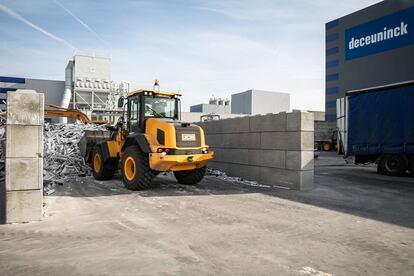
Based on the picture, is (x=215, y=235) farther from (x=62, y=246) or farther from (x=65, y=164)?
(x=65, y=164)

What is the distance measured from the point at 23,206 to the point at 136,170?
3.29 meters

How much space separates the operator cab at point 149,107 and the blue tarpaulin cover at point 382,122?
7932 mm

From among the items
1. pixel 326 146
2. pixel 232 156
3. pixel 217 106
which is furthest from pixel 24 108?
pixel 217 106

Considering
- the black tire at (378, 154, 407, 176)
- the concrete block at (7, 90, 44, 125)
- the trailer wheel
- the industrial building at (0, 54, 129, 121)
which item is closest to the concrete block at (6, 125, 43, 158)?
the concrete block at (7, 90, 44, 125)

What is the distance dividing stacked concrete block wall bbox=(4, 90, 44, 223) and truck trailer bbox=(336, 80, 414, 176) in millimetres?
11771

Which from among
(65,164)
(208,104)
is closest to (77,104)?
(65,164)

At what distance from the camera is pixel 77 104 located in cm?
2950

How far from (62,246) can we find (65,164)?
318 inches

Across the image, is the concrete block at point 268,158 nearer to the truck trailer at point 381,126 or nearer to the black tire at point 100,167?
the black tire at point 100,167

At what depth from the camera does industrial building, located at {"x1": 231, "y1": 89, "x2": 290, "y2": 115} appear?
66125 millimetres

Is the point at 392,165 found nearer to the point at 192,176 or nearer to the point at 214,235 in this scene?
the point at 192,176

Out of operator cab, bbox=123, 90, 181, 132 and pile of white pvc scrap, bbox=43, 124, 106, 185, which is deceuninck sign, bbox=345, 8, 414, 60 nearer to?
operator cab, bbox=123, 90, 181, 132

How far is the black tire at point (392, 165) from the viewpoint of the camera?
39.9 feet

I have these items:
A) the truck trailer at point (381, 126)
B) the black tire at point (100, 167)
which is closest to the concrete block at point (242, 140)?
the black tire at point (100, 167)
